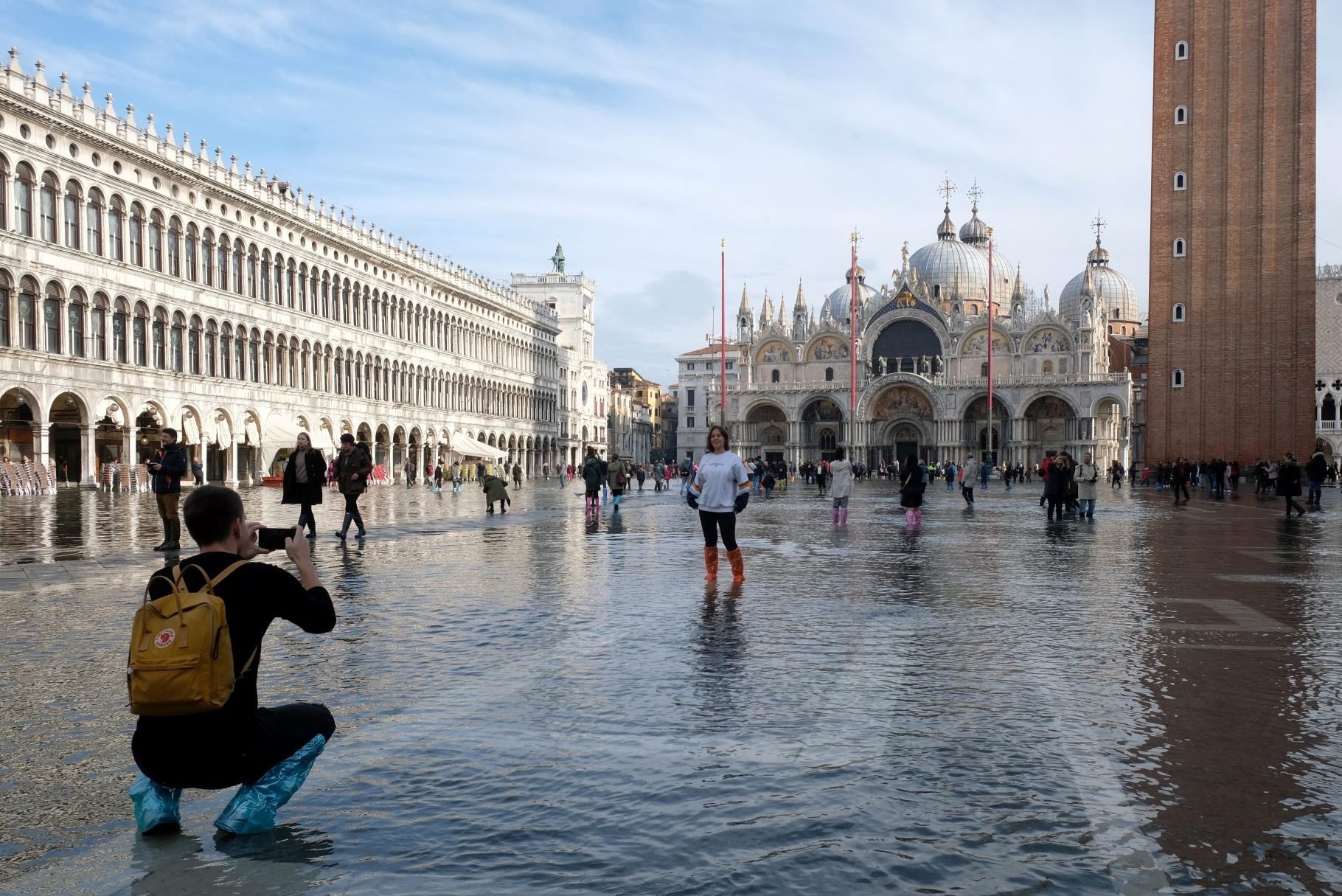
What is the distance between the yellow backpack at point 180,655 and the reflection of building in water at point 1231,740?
295 centimetres

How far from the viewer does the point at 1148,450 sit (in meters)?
59.3

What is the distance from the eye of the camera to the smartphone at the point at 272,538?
380 cm

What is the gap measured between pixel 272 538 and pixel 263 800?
33.4 inches

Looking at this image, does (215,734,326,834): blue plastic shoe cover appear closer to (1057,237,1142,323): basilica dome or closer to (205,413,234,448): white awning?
(205,413,234,448): white awning

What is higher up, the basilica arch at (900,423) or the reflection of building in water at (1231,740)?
the basilica arch at (900,423)

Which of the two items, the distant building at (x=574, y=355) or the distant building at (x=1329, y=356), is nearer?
the distant building at (x=1329, y=356)

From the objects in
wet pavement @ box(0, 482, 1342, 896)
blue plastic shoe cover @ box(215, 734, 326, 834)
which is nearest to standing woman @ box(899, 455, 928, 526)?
wet pavement @ box(0, 482, 1342, 896)

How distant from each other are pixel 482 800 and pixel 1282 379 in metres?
58.4

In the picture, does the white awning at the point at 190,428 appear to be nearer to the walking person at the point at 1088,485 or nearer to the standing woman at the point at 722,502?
the walking person at the point at 1088,485

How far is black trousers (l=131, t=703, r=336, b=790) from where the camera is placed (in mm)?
3582

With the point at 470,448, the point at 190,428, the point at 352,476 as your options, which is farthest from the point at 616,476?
the point at 470,448

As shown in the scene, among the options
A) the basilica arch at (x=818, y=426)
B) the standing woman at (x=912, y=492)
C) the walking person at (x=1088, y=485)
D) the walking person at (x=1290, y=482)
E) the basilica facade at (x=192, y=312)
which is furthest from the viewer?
the basilica arch at (x=818, y=426)

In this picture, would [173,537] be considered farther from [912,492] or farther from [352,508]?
[912,492]

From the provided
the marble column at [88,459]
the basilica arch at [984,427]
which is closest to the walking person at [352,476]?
the marble column at [88,459]
